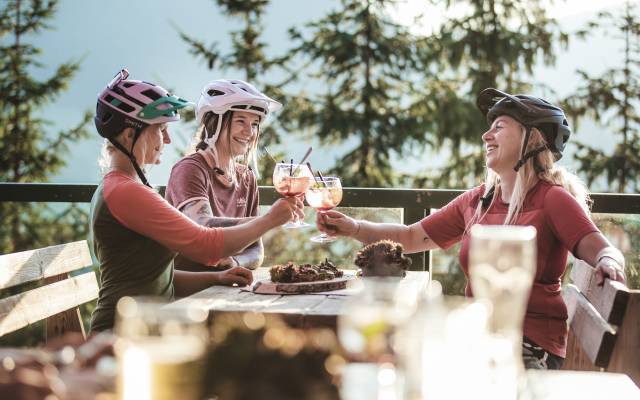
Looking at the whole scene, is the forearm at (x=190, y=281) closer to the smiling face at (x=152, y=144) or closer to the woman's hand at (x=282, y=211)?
the woman's hand at (x=282, y=211)

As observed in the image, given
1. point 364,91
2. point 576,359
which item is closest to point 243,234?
point 576,359

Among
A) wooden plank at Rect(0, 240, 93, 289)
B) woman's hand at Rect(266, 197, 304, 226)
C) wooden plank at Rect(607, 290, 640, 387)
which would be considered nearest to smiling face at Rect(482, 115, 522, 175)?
woman's hand at Rect(266, 197, 304, 226)

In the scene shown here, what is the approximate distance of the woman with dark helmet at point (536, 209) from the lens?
264cm

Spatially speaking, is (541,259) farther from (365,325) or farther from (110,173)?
(365,325)

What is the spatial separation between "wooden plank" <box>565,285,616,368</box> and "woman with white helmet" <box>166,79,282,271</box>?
148 centimetres

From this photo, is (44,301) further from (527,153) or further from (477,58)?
(477,58)

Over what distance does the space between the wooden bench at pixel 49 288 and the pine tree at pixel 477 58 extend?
855 centimetres

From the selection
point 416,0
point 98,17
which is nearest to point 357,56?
point 416,0

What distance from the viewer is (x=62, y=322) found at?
3.20 m

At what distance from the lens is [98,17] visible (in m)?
12.6

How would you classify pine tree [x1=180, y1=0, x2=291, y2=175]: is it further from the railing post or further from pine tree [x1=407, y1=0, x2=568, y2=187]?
the railing post

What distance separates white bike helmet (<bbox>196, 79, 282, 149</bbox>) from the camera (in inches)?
133

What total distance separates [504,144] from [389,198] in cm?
125

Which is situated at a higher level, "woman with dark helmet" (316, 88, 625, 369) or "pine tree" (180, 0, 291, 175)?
"pine tree" (180, 0, 291, 175)
